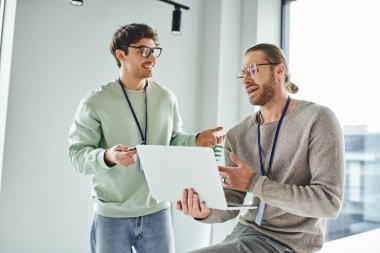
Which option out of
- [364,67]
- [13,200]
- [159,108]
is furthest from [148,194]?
Result: [364,67]

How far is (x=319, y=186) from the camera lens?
1.19 meters

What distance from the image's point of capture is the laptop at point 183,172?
107 centimetres

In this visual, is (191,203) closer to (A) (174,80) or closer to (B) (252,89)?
(B) (252,89)

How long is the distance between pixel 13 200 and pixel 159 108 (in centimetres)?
100

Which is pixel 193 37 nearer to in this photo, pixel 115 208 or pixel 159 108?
pixel 159 108

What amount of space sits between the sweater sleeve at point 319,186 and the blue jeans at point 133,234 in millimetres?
590

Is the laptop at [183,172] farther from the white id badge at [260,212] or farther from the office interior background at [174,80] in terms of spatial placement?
the office interior background at [174,80]

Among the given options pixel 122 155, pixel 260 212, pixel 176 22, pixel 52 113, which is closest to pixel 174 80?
pixel 176 22

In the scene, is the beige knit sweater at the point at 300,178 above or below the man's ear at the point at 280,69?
below

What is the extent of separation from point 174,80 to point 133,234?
4.67 ft

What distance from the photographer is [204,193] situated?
1172mm

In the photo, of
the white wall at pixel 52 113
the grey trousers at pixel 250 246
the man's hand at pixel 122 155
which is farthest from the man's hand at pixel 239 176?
the white wall at pixel 52 113

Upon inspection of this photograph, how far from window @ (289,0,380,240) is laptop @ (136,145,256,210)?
5.52 ft

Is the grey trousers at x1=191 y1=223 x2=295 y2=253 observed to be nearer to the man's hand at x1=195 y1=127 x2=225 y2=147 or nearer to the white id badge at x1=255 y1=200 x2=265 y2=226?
the white id badge at x1=255 y1=200 x2=265 y2=226
